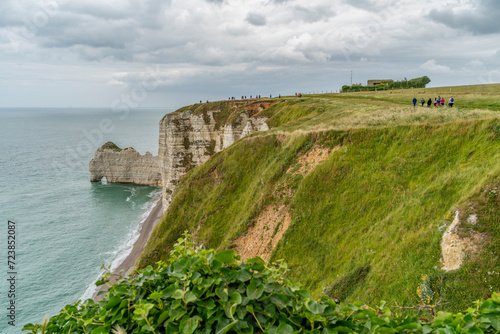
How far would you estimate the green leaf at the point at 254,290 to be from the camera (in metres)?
3.99

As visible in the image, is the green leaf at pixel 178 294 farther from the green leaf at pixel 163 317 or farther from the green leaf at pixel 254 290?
the green leaf at pixel 254 290

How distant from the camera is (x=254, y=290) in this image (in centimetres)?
413

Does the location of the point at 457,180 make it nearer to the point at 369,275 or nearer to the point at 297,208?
the point at 369,275

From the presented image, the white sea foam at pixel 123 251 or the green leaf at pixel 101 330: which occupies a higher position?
the green leaf at pixel 101 330

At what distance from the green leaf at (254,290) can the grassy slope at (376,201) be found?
993 centimetres

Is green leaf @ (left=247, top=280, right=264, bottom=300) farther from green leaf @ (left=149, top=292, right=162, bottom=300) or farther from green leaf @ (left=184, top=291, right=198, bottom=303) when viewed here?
green leaf @ (left=149, top=292, right=162, bottom=300)

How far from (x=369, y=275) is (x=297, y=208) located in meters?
8.98

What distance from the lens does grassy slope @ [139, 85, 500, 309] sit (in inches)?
488

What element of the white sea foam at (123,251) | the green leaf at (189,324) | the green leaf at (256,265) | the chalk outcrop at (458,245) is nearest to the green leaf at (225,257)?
the green leaf at (256,265)

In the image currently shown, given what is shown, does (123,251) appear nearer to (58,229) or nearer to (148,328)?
(58,229)

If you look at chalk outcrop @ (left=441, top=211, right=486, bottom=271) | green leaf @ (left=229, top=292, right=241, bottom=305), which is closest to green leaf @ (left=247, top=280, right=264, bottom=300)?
green leaf @ (left=229, top=292, right=241, bottom=305)

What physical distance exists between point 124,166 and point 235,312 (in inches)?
3647

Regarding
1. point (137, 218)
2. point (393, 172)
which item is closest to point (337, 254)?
point (393, 172)

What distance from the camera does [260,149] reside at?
3372cm
